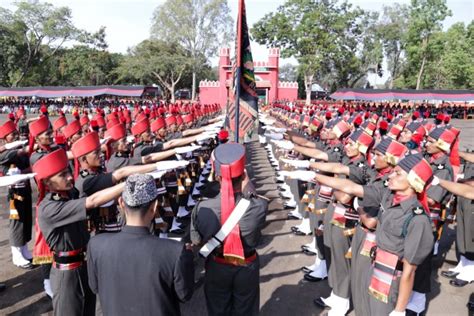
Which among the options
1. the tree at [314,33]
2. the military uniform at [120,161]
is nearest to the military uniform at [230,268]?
the military uniform at [120,161]

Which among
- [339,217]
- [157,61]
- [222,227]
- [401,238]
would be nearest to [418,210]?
[401,238]

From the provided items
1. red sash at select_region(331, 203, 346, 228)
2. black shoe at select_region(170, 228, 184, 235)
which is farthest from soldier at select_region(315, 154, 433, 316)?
black shoe at select_region(170, 228, 184, 235)

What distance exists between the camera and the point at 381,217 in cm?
337

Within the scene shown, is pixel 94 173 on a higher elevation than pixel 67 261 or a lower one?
higher

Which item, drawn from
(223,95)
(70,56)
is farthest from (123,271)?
(70,56)

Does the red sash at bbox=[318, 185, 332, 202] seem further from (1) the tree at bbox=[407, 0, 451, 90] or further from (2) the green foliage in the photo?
(1) the tree at bbox=[407, 0, 451, 90]

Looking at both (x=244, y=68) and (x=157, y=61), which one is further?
(x=157, y=61)

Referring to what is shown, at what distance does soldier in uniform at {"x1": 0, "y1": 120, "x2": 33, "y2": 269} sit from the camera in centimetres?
567

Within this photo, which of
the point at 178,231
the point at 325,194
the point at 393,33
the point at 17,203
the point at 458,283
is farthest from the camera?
the point at 393,33

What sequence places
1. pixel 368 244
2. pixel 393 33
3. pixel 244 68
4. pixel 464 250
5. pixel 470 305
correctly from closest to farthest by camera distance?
pixel 368 244, pixel 470 305, pixel 464 250, pixel 244 68, pixel 393 33

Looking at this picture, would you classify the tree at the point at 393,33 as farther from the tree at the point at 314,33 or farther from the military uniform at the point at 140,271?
the military uniform at the point at 140,271

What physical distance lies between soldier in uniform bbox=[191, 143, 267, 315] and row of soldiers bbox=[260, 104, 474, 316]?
2.92 feet

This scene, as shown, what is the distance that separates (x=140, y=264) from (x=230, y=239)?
99 cm

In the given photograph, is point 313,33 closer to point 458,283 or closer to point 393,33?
point 393,33
